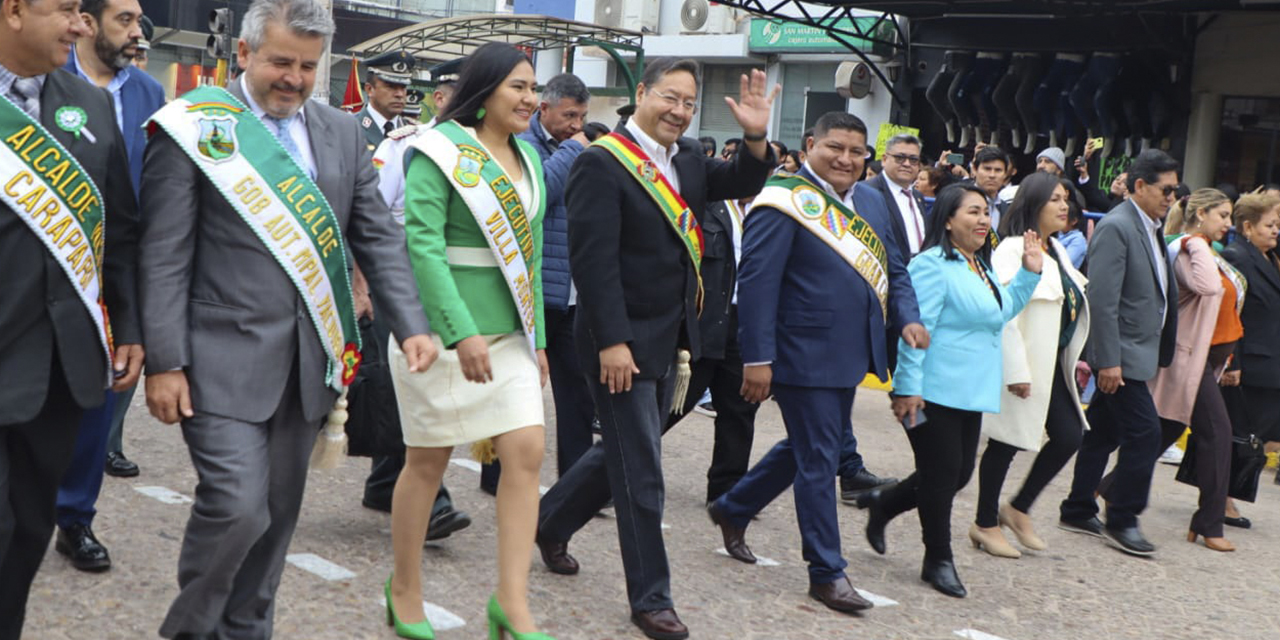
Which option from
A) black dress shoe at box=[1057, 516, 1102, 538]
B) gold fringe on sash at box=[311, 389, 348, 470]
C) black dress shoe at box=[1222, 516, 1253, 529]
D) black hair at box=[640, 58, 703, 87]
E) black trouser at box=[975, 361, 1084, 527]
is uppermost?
black hair at box=[640, 58, 703, 87]

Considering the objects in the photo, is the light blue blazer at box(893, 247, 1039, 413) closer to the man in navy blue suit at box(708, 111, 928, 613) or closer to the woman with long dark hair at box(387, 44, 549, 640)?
the man in navy blue suit at box(708, 111, 928, 613)

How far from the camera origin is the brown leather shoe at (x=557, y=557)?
5.53 m

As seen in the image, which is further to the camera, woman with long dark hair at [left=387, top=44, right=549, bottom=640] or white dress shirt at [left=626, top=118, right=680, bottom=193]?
white dress shirt at [left=626, top=118, right=680, bottom=193]

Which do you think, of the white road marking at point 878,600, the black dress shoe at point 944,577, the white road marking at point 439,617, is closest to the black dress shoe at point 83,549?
the white road marking at point 439,617

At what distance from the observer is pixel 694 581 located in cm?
575

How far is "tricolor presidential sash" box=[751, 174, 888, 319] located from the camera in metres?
5.49

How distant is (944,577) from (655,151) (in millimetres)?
2108

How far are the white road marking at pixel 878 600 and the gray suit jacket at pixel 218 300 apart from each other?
260 cm

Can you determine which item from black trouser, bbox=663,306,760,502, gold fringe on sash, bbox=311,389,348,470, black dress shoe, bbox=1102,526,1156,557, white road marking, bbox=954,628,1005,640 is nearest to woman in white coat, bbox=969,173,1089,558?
black dress shoe, bbox=1102,526,1156,557

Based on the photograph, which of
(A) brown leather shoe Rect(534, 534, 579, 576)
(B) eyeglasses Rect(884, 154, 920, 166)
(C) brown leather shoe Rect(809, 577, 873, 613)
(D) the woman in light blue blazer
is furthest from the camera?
(B) eyeglasses Rect(884, 154, 920, 166)

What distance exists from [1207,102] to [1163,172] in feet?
31.3

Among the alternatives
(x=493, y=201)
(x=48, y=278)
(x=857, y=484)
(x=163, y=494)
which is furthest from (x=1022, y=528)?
(x=48, y=278)

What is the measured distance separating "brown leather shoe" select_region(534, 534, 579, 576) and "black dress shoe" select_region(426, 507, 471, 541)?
1.18 feet

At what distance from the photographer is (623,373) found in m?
4.77
